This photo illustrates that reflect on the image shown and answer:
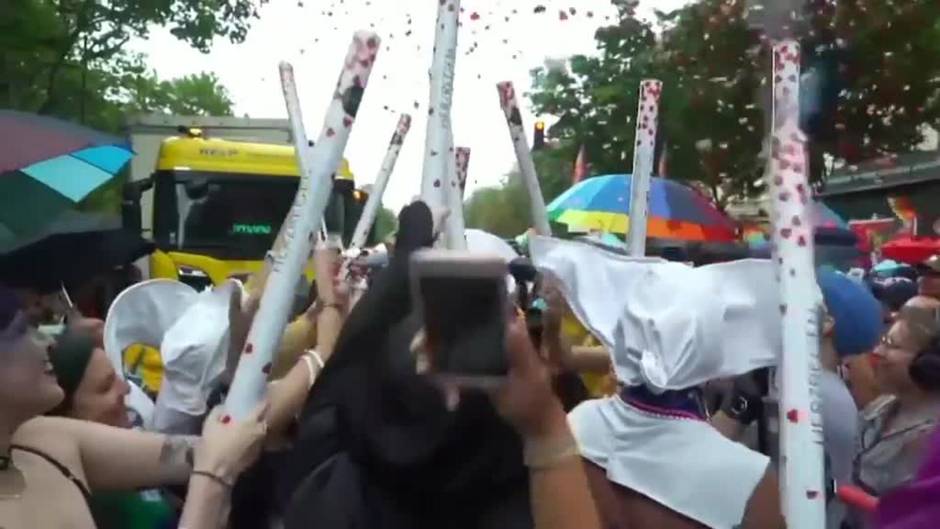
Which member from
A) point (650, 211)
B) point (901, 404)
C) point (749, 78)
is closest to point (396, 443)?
point (901, 404)

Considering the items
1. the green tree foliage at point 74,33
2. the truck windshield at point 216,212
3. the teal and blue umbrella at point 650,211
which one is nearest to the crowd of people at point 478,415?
the teal and blue umbrella at point 650,211

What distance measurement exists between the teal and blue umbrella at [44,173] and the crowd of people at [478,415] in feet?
2.48

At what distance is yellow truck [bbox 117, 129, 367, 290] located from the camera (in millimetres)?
16734

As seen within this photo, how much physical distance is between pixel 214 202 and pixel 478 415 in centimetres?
1512

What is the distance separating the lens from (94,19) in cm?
2612

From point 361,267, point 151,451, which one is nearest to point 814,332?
point 151,451

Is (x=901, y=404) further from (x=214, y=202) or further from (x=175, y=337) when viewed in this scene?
(x=214, y=202)

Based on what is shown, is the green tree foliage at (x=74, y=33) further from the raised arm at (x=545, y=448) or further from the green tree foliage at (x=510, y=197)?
the raised arm at (x=545, y=448)

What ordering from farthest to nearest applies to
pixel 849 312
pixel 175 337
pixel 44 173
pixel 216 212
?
pixel 216 212
pixel 44 173
pixel 849 312
pixel 175 337

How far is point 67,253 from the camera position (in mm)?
7234

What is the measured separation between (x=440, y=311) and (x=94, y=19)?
25.2 m

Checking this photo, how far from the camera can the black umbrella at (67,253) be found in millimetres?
6367

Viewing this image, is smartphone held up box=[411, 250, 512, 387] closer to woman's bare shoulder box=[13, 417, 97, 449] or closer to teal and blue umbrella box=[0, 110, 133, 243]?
woman's bare shoulder box=[13, 417, 97, 449]

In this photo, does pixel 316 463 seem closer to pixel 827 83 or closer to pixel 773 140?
pixel 773 140
